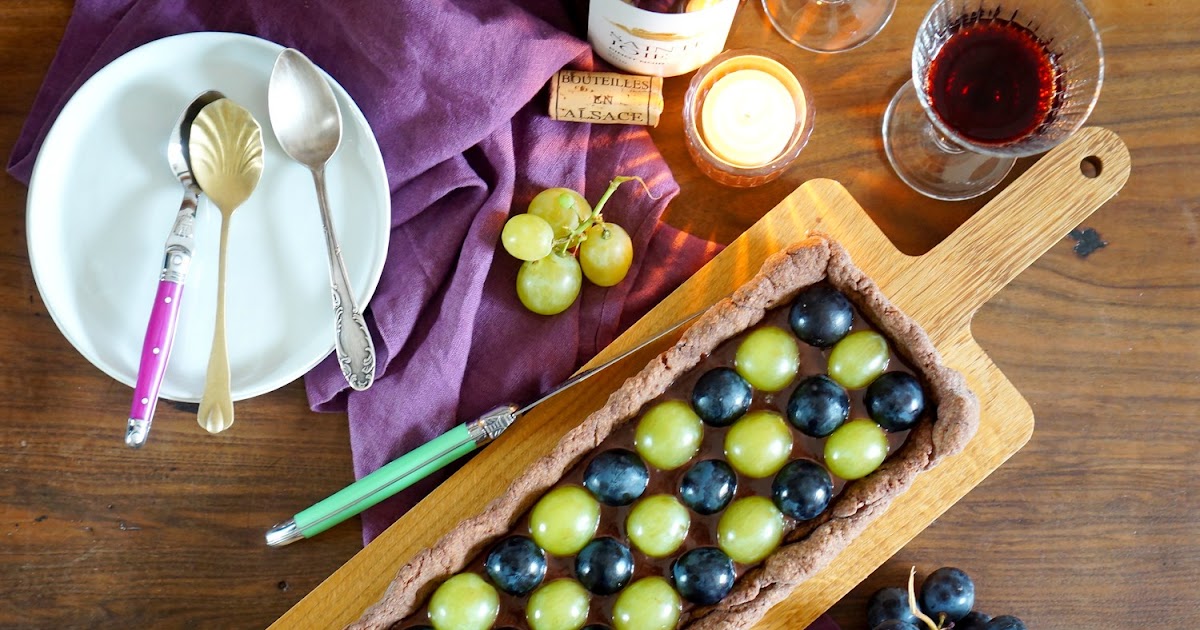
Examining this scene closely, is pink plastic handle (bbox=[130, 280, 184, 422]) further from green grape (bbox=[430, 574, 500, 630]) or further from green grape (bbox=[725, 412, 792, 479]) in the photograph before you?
green grape (bbox=[725, 412, 792, 479])

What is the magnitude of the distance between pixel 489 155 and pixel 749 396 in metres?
0.49

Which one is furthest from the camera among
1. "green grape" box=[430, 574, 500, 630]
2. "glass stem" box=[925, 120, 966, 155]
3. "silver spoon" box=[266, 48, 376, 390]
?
"glass stem" box=[925, 120, 966, 155]

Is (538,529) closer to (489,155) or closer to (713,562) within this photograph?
(713,562)

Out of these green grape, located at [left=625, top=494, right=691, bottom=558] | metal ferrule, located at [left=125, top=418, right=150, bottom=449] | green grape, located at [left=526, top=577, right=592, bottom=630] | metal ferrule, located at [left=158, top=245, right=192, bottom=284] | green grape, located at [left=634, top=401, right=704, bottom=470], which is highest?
metal ferrule, located at [left=158, top=245, right=192, bottom=284]

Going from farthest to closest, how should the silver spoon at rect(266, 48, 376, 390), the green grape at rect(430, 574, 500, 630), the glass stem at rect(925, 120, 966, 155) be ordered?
the glass stem at rect(925, 120, 966, 155) < the silver spoon at rect(266, 48, 376, 390) < the green grape at rect(430, 574, 500, 630)

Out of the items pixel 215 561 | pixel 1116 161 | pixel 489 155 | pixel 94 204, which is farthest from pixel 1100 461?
pixel 94 204

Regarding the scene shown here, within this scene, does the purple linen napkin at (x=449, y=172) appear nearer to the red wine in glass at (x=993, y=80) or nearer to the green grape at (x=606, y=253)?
the green grape at (x=606, y=253)

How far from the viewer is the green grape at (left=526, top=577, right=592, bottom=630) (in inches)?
41.4

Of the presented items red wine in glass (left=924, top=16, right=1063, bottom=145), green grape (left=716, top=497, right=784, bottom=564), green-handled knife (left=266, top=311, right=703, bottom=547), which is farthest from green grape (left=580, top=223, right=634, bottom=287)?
red wine in glass (left=924, top=16, right=1063, bottom=145)

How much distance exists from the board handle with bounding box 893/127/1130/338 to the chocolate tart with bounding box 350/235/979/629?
0.49 feet

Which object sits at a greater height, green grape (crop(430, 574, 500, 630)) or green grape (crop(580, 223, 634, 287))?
green grape (crop(580, 223, 634, 287))

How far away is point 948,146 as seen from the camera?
1254 mm

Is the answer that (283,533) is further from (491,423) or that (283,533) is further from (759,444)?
(759,444)

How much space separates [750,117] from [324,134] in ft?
1.90
